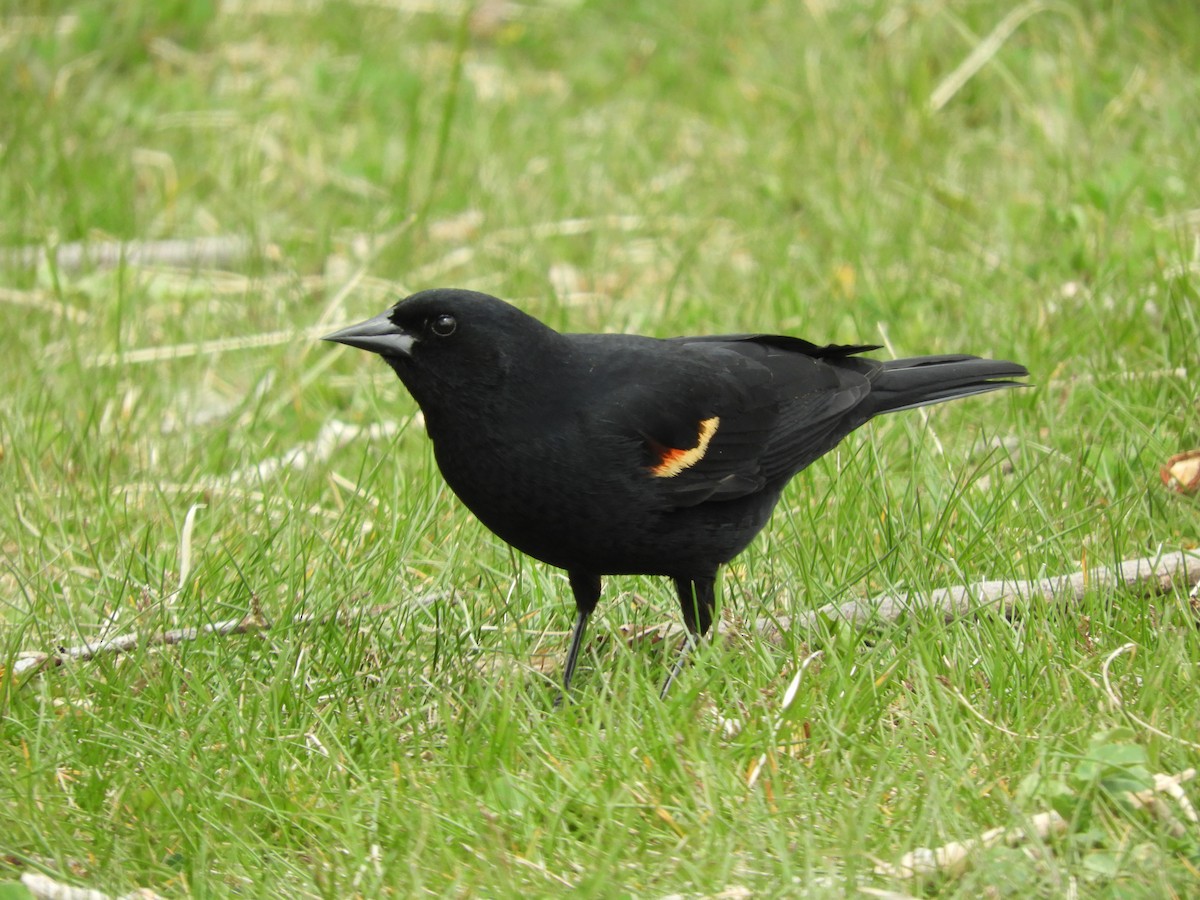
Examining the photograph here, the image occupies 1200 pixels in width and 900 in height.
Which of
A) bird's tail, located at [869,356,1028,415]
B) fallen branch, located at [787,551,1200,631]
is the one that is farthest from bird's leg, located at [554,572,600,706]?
bird's tail, located at [869,356,1028,415]

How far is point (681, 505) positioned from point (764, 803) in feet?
2.85

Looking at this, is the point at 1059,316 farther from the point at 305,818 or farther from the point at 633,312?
the point at 305,818

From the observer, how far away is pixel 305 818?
2781 millimetres

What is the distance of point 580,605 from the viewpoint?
3463 mm

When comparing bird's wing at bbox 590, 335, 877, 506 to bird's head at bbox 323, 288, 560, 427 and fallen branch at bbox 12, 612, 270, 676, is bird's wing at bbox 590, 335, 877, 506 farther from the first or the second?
fallen branch at bbox 12, 612, 270, 676

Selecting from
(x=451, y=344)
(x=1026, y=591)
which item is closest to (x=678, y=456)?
(x=451, y=344)

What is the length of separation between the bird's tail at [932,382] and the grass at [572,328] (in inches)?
4.8

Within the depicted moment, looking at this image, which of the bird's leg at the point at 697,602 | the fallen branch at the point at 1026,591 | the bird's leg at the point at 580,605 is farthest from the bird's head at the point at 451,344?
the fallen branch at the point at 1026,591

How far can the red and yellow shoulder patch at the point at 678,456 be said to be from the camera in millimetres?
3348

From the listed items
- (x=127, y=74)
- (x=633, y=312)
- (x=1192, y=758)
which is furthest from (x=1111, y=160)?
(x=127, y=74)

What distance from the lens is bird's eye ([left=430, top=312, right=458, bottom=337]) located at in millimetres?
3281

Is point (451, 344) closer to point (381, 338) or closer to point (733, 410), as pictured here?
point (381, 338)

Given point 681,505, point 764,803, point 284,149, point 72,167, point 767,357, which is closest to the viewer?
point 764,803

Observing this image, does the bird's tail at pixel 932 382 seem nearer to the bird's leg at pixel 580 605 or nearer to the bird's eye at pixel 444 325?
the bird's leg at pixel 580 605
